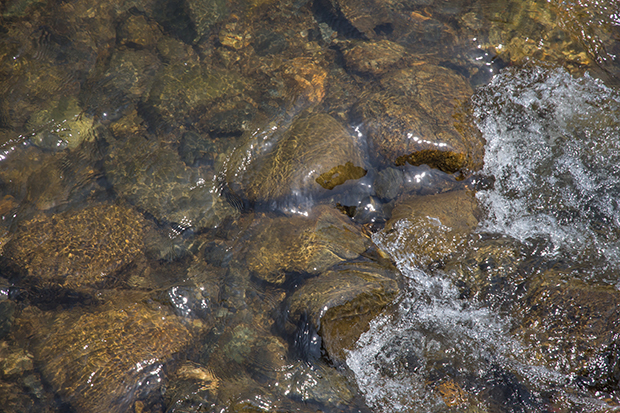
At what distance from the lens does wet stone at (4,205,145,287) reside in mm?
3859

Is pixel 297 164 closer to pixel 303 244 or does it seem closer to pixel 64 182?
pixel 303 244

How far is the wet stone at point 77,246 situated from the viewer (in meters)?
3.86

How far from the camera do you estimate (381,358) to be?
10.7ft

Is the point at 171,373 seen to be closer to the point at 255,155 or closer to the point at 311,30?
the point at 255,155

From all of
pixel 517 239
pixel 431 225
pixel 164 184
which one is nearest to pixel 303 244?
pixel 431 225

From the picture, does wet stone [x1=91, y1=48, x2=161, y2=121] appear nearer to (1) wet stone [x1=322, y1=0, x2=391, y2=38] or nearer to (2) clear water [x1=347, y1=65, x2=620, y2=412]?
(1) wet stone [x1=322, y1=0, x2=391, y2=38]

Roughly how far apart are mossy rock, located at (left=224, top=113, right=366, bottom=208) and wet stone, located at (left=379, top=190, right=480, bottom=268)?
2.28 ft

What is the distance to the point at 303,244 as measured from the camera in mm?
3912

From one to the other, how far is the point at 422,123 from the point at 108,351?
3924 mm

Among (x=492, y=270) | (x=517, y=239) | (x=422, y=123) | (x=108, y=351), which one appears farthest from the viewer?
(x=422, y=123)

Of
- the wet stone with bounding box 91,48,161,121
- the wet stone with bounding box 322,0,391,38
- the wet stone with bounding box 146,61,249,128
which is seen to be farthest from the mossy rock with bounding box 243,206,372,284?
the wet stone with bounding box 322,0,391,38

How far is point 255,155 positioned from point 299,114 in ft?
2.67

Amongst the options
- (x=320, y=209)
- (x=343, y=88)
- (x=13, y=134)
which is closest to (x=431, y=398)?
(x=320, y=209)

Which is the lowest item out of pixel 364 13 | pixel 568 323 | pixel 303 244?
pixel 568 323
